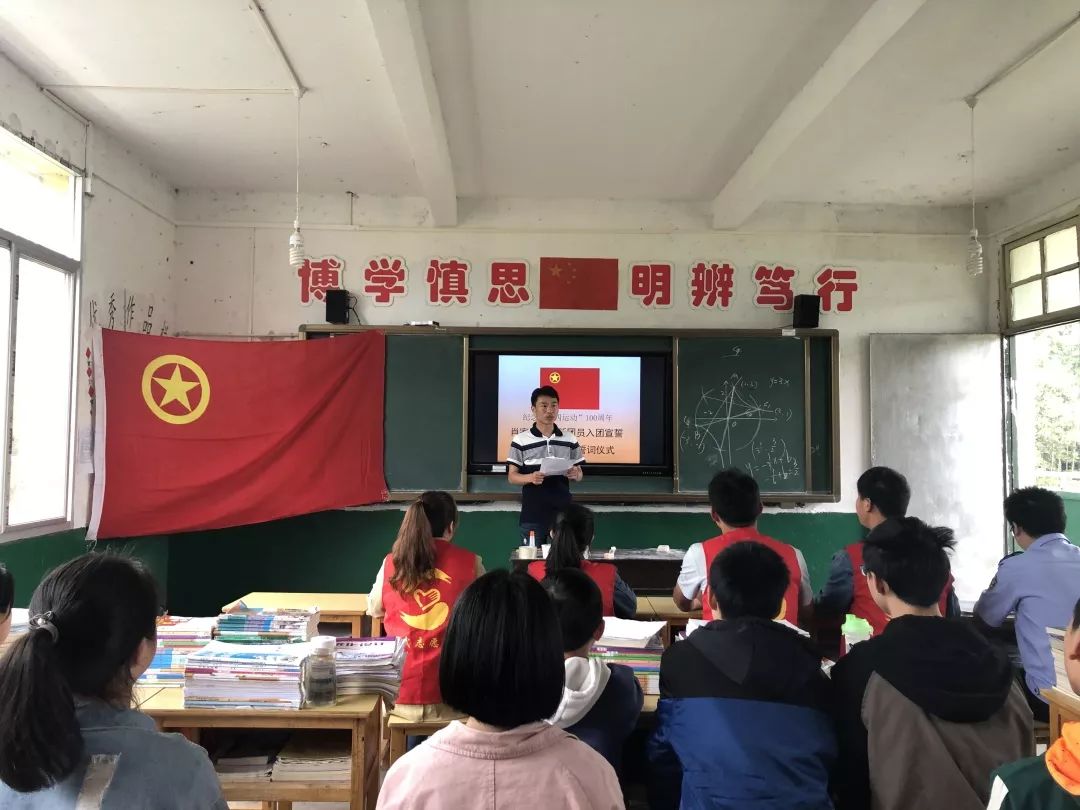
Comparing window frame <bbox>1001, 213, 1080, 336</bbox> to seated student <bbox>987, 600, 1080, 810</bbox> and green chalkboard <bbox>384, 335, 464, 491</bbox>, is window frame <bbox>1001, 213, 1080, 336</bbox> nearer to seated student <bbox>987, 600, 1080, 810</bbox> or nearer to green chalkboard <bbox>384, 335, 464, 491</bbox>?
green chalkboard <bbox>384, 335, 464, 491</bbox>

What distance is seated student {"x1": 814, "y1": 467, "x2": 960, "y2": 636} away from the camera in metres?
2.40

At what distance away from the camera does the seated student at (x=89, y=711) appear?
0.90 metres

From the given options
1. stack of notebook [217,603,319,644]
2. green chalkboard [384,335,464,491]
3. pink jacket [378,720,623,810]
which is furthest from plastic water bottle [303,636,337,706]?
green chalkboard [384,335,464,491]

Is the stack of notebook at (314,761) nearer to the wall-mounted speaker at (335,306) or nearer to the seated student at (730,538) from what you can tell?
the seated student at (730,538)

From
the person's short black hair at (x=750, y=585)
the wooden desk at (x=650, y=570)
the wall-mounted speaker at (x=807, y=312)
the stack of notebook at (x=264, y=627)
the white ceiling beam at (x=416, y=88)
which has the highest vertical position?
the white ceiling beam at (x=416, y=88)

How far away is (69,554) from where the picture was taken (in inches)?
142

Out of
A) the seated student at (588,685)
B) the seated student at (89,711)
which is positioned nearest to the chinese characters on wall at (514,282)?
the seated student at (588,685)

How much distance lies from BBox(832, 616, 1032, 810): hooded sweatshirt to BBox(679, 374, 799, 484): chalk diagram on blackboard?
3218 mm

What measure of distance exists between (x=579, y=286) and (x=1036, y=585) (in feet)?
10.1

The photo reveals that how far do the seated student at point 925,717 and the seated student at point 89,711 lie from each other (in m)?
1.15

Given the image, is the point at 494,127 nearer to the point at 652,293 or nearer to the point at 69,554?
the point at 652,293

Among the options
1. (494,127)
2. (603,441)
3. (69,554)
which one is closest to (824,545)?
(603,441)

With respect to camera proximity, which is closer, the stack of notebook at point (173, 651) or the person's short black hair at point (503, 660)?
the person's short black hair at point (503, 660)

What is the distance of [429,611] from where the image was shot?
2.18 meters
